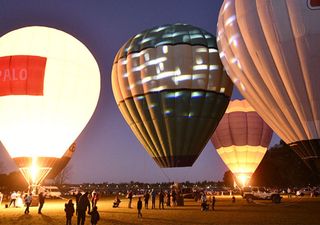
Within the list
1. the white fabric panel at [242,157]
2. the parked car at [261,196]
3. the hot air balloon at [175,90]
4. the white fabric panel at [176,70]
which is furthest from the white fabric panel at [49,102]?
the white fabric panel at [242,157]

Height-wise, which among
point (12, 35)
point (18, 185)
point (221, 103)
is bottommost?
point (18, 185)

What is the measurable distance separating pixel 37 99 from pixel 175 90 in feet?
24.7

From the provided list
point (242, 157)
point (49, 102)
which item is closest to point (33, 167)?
point (49, 102)

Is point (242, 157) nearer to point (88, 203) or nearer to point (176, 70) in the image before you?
point (176, 70)

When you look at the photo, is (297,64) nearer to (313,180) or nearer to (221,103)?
(221,103)

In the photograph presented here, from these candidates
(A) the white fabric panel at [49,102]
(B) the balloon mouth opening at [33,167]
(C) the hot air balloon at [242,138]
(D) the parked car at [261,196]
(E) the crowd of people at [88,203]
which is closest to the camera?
(E) the crowd of people at [88,203]

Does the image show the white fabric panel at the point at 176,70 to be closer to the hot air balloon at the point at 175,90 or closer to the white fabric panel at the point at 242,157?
the hot air balloon at the point at 175,90

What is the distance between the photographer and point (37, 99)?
21531mm

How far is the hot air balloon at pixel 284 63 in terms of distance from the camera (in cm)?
1523

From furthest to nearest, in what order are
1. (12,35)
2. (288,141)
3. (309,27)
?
(12,35), (288,141), (309,27)

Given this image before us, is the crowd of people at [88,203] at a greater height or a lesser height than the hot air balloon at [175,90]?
lesser

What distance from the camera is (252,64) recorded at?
17234mm

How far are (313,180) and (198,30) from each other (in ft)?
122

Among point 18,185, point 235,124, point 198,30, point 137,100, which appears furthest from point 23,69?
point 18,185
